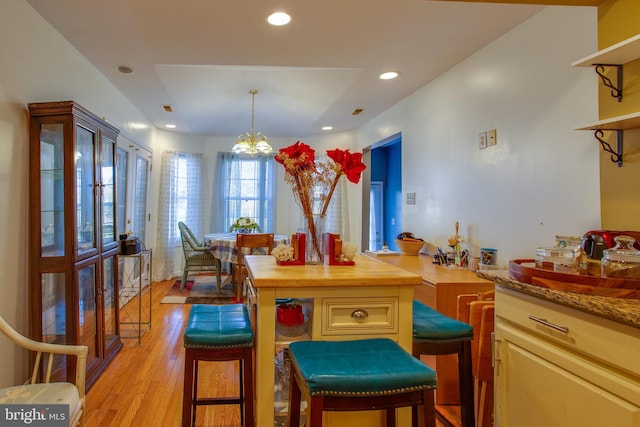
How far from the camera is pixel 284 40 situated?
2648 mm

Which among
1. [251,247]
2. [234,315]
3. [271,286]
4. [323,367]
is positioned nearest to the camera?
[323,367]

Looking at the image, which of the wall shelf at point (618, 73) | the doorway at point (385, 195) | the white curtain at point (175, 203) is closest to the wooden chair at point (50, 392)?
the wall shelf at point (618, 73)

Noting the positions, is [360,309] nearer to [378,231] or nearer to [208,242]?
[208,242]

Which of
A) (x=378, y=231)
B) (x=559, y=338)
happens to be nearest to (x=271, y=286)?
(x=559, y=338)

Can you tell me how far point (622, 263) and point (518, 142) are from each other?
140cm

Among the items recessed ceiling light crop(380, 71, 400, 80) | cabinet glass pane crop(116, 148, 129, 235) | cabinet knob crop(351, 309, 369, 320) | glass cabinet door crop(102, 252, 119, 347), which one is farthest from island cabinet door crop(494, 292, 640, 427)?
cabinet glass pane crop(116, 148, 129, 235)

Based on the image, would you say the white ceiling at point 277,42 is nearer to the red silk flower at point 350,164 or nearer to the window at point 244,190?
the red silk flower at point 350,164

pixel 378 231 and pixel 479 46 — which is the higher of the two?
pixel 479 46

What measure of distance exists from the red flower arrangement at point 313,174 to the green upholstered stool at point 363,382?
72 cm

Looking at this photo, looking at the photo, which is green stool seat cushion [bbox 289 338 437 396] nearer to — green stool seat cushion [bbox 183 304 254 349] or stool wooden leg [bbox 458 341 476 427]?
green stool seat cushion [bbox 183 304 254 349]

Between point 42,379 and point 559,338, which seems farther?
point 42,379

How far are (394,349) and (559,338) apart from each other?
1.70 feet

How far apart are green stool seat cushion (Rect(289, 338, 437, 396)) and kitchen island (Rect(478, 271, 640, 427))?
1.34ft

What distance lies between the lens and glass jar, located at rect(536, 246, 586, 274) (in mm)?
1364
